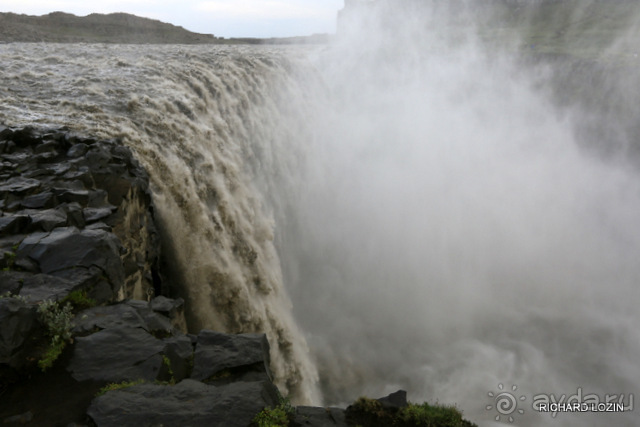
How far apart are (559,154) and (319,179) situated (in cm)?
2344

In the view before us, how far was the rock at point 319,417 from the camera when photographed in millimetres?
5912

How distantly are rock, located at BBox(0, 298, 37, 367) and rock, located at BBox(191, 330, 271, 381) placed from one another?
2217mm

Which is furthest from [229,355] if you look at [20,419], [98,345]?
[20,419]

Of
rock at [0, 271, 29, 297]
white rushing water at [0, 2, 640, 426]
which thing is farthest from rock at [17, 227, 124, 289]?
white rushing water at [0, 2, 640, 426]

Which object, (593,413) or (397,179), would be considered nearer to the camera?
(593,413)

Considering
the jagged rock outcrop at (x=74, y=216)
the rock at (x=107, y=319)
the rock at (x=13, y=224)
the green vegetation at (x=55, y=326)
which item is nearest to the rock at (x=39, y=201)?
the jagged rock outcrop at (x=74, y=216)

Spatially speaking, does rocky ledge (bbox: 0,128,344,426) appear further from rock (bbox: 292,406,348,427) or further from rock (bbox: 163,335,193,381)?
rock (bbox: 292,406,348,427)

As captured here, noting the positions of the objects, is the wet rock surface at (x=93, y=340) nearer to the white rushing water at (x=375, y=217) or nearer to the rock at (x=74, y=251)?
the rock at (x=74, y=251)

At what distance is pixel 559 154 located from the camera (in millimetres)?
36594

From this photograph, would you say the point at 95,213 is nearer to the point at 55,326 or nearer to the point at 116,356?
the point at 55,326

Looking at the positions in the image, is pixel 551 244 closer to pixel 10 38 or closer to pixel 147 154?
pixel 147 154

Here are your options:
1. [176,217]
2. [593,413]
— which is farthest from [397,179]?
[176,217]

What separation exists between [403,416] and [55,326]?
522 centimetres

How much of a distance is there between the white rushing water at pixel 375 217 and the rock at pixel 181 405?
21.7ft
